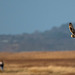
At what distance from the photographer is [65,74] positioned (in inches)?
1342

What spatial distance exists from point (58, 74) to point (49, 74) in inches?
26.5

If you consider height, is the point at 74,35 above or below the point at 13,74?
below

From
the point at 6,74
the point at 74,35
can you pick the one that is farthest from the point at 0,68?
the point at 74,35

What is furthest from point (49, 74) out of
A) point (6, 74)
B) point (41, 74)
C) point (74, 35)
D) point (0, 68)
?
point (74, 35)

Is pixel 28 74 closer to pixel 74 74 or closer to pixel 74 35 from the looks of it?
pixel 74 74

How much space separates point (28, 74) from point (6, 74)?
1832 millimetres

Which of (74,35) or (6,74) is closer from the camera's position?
(74,35)

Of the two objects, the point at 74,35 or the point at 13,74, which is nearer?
the point at 74,35

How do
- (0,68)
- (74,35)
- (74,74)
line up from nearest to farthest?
1. (74,35)
2. (74,74)
3. (0,68)

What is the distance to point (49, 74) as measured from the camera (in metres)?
34.5

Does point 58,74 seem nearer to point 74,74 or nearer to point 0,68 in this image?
point 74,74

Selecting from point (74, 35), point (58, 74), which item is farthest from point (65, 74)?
point (74, 35)

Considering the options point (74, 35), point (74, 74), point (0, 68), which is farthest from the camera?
point (0, 68)

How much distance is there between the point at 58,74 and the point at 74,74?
117 centimetres
